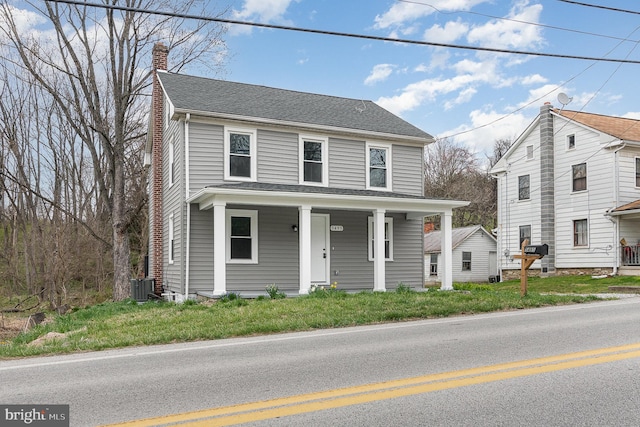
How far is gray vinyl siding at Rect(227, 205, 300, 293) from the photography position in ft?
54.6

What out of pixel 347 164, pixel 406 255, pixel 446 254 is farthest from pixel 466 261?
pixel 347 164

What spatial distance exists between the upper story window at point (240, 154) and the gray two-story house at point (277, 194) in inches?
1.2

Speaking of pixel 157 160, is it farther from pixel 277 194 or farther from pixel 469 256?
pixel 469 256

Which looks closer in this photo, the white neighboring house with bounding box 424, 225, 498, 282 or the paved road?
the paved road

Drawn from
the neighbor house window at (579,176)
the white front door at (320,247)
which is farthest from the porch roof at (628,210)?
the white front door at (320,247)

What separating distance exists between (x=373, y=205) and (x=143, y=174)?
14794 mm

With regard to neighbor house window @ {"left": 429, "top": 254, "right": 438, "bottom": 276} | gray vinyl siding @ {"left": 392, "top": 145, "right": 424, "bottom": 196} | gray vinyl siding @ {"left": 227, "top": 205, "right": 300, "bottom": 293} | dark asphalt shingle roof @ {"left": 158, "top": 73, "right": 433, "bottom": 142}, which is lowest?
neighbor house window @ {"left": 429, "top": 254, "right": 438, "bottom": 276}

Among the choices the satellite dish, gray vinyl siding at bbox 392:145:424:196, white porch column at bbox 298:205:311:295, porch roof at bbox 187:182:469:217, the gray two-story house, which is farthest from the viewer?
the satellite dish

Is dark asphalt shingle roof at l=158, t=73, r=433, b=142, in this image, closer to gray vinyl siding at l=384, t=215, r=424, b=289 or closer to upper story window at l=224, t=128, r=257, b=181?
upper story window at l=224, t=128, r=257, b=181

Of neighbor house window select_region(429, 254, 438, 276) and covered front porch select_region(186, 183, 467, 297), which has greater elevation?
covered front porch select_region(186, 183, 467, 297)

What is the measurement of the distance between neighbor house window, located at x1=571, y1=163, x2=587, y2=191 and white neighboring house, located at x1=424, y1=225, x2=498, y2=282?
8.37 metres

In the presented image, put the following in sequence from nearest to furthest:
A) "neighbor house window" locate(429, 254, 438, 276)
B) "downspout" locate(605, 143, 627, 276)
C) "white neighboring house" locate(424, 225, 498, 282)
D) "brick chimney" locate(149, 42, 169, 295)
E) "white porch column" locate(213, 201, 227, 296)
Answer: "white porch column" locate(213, 201, 227, 296) < "brick chimney" locate(149, 42, 169, 295) < "downspout" locate(605, 143, 627, 276) < "white neighboring house" locate(424, 225, 498, 282) < "neighbor house window" locate(429, 254, 438, 276)

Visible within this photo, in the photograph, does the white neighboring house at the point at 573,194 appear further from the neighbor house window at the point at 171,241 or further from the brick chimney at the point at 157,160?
the brick chimney at the point at 157,160

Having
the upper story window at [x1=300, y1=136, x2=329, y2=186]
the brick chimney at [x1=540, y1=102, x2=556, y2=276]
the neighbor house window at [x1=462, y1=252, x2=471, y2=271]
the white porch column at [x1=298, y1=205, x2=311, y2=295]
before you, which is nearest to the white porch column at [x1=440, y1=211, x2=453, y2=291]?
the upper story window at [x1=300, y1=136, x2=329, y2=186]
